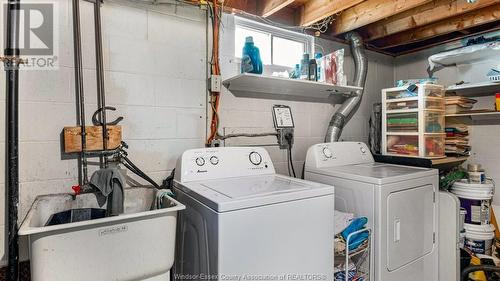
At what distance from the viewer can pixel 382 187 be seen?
5.21ft

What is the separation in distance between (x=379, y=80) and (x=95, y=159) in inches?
107

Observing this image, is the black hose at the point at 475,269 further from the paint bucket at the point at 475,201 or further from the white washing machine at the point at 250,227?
the white washing machine at the point at 250,227

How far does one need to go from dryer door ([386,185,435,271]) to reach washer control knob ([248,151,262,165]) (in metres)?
0.79

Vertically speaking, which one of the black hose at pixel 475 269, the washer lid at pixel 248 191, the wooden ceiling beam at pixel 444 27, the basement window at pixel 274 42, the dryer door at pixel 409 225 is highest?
the wooden ceiling beam at pixel 444 27

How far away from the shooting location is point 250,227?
1.17 metres

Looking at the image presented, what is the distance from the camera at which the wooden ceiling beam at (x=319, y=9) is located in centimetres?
185

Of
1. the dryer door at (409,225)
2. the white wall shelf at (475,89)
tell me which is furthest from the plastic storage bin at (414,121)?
the dryer door at (409,225)

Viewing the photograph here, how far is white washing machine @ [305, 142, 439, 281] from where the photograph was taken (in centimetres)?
161

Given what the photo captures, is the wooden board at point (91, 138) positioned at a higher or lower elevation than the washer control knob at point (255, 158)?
higher

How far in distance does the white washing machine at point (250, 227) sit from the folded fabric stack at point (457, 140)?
1636 mm

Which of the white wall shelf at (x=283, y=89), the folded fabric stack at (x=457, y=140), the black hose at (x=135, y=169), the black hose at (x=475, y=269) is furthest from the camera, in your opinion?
the folded fabric stack at (x=457, y=140)

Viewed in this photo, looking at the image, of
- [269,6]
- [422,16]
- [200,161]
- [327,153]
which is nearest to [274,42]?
[269,6]

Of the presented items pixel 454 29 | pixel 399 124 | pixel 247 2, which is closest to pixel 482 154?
pixel 399 124

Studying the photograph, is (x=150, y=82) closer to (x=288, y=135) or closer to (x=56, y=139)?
(x=56, y=139)
